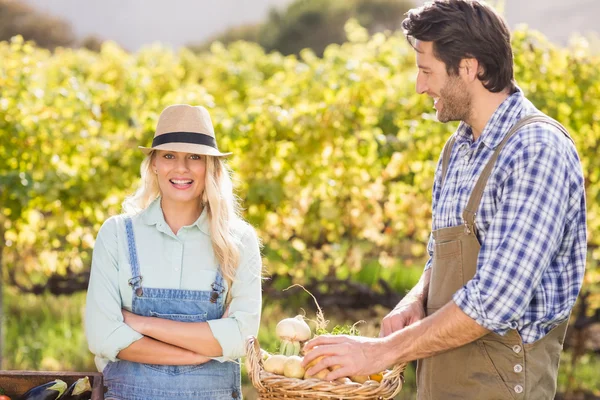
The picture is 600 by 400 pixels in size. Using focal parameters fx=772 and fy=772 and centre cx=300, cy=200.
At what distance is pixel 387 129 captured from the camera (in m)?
5.05

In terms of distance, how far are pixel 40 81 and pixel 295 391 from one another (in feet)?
13.4

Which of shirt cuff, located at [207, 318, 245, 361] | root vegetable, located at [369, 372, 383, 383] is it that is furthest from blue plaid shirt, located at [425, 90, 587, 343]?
shirt cuff, located at [207, 318, 245, 361]

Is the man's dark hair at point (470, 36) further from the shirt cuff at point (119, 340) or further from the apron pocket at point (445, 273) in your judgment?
the shirt cuff at point (119, 340)

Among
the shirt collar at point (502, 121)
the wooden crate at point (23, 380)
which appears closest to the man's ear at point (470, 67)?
the shirt collar at point (502, 121)

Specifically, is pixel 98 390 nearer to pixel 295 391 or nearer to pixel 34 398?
pixel 34 398

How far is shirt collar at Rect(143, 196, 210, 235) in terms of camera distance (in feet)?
8.39

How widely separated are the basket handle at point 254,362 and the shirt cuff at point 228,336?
1.39 ft

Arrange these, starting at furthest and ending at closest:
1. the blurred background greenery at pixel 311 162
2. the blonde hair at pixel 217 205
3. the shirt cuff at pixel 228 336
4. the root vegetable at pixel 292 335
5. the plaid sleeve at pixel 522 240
A: 1. the blurred background greenery at pixel 311 162
2. the blonde hair at pixel 217 205
3. the shirt cuff at pixel 228 336
4. the root vegetable at pixel 292 335
5. the plaid sleeve at pixel 522 240

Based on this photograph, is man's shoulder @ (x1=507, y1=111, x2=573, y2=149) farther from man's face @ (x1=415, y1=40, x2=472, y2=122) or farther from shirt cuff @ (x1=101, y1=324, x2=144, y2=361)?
shirt cuff @ (x1=101, y1=324, x2=144, y2=361)

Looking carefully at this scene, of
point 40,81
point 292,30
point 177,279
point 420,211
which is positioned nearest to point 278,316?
point 420,211

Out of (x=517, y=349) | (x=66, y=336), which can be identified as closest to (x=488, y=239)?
(x=517, y=349)

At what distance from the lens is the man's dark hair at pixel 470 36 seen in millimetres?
2018

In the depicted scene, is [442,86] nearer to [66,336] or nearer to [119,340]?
[119,340]

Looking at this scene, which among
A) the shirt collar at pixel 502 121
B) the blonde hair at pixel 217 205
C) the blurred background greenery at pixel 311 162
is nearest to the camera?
the shirt collar at pixel 502 121
